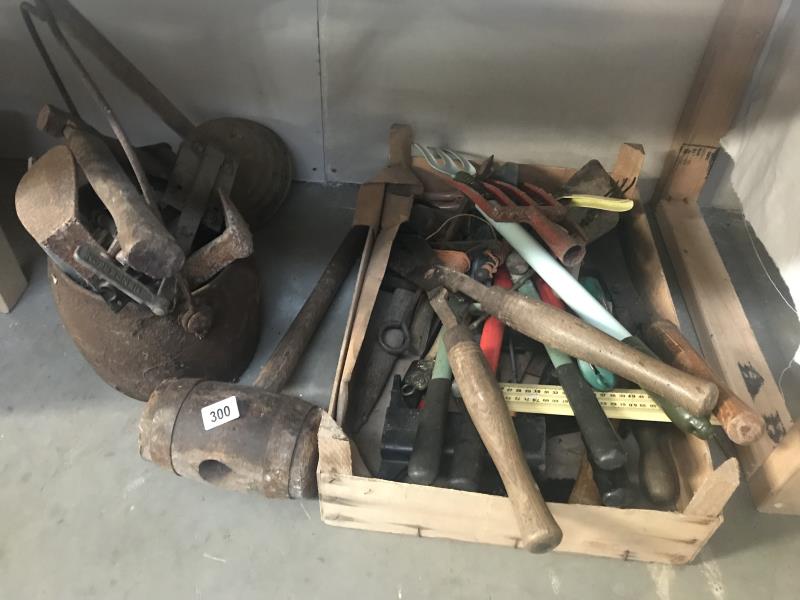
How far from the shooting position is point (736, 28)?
1.14 meters

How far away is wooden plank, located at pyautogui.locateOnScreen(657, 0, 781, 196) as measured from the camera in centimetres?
113

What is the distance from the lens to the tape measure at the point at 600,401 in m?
0.86

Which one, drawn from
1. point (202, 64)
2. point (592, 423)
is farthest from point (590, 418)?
point (202, 64)

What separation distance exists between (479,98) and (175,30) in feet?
1.99

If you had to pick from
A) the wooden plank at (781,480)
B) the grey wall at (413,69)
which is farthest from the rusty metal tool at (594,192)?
the wooden plank at (781,480)

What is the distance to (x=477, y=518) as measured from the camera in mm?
824

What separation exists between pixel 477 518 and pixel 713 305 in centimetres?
62

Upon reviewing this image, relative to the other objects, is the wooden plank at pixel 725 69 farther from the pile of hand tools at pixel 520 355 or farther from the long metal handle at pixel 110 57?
the long metal handle at pixel 110 57

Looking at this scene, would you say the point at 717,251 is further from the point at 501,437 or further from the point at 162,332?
the point at 162,332

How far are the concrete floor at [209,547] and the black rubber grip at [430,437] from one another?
17 cm

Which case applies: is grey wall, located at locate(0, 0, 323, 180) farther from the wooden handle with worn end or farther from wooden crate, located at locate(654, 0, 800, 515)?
wooden crate, located at locate(654, 0, 800, 515)

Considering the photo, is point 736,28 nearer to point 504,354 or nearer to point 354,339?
point 504,354

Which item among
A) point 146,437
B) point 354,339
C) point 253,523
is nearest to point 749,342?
point 354,339

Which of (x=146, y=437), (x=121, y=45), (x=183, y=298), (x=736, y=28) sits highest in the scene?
(x=736, y=28)
